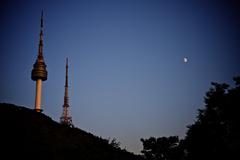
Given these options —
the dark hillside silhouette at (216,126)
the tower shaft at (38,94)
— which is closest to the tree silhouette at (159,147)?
the dark hillside silhouette at (216,126)

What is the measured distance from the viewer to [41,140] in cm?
2414

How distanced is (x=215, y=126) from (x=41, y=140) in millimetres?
16188

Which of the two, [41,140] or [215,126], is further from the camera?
[215,126]

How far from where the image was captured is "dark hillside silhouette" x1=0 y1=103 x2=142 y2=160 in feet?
70.4

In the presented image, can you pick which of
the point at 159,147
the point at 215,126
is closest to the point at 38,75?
the point at 159,147

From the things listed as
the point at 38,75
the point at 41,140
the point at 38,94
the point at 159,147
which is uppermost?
the point at 38,75

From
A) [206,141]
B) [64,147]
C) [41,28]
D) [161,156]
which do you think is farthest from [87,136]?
[41,28]

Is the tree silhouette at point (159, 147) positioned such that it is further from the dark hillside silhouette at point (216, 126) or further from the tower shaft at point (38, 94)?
the tower shaft at point (38, 94)

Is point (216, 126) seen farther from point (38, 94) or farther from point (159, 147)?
point (38, 94)

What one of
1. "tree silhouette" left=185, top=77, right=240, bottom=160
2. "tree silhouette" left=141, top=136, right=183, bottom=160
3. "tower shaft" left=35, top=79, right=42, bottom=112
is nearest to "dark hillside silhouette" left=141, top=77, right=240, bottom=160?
"tree silhouette" left=185, top=77, right=240, bottom=160

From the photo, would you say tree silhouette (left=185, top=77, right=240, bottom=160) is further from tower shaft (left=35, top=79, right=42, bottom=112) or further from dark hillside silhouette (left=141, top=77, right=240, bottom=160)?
tower shaft (left=35, top=79, right=42, bottom=112)

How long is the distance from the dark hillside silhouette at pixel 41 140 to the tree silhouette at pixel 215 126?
717 cm

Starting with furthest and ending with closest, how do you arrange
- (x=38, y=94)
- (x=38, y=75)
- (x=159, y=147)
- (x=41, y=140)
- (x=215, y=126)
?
1. (x=38, y=94)
2. (x=38, y=75)
3. (x=159, y=147)
4. (x=215, y=126)
5. (x=41, y=140)

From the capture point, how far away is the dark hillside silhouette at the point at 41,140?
70.4 ft
